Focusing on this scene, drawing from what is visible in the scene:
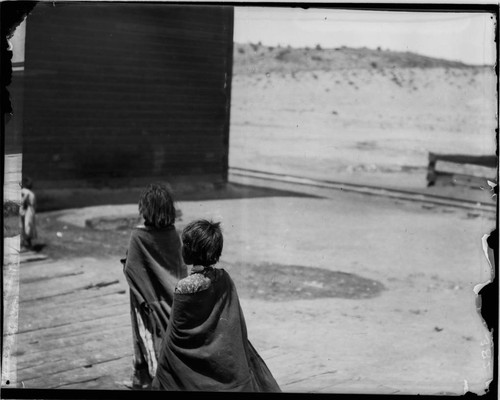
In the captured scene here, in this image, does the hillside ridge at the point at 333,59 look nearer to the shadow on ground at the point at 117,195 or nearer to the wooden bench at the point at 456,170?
the wooden bench at the point at 456,170

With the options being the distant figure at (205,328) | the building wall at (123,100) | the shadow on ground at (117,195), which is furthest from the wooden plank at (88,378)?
A: the building wall at (123,100)

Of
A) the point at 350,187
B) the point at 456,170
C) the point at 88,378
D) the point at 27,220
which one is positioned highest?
the point at 456,170

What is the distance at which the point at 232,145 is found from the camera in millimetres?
11586

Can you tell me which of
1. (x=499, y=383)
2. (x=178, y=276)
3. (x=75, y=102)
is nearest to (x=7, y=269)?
(x=178, y=276)

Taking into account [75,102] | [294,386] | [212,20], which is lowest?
[294,386]

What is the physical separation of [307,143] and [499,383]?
467 cm

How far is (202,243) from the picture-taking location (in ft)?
13.2

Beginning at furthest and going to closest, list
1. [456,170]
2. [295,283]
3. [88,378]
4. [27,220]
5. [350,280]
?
[456,170] < [27,220] < [350,280] < [295,283] < [88,378]

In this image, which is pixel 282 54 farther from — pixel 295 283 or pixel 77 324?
pixel 77 324

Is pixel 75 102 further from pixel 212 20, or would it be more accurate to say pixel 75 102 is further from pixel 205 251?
pixel 205 251

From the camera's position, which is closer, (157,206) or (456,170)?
(157,206)

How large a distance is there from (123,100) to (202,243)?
22.8 feet

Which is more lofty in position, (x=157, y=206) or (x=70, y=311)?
(x=157, y=206)

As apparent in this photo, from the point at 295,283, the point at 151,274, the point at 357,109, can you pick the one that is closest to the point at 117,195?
the point at 295,283
